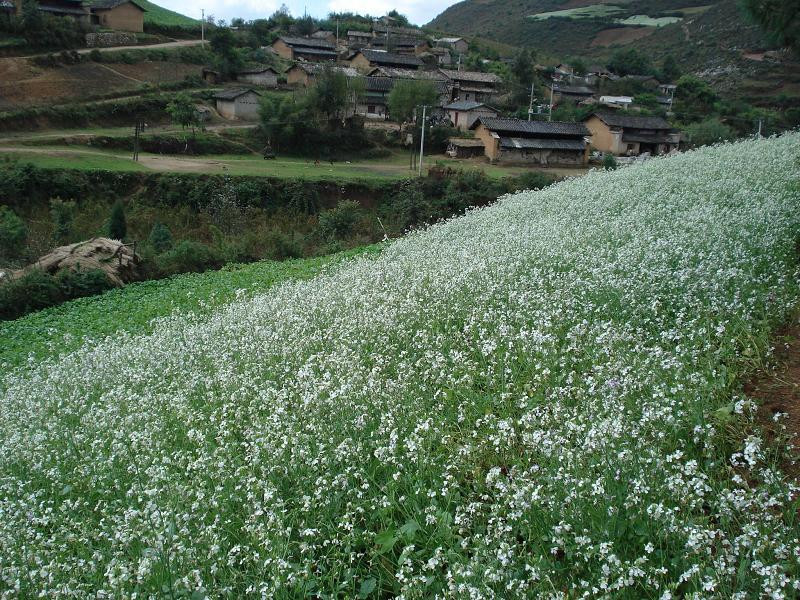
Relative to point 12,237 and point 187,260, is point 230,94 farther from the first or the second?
point 187,260

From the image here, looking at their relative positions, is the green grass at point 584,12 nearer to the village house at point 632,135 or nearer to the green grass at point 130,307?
the village house at point 632,135

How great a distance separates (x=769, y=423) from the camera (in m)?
4.30

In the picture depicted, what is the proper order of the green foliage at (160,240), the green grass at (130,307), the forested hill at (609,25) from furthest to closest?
the forested hill at (609,25)
the green foliage at (160,240)
the green grass at (130,307)

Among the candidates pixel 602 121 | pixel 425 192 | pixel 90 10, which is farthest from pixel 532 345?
pixel 90 10

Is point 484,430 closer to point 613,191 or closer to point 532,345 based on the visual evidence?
point 532,345

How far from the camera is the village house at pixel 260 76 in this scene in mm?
55000

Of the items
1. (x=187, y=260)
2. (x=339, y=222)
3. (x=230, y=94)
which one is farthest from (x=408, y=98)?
(x=187, y=260)

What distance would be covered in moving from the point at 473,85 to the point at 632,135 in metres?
17.4

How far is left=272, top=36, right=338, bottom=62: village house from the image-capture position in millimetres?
67812

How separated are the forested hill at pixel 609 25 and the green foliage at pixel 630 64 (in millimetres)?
5517

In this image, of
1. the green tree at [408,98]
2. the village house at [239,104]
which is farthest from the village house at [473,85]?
the village house at [239,104]

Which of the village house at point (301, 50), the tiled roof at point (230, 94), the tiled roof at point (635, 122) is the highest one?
the village house at point (301, 50)

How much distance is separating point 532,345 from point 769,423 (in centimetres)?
196

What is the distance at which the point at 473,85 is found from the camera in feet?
201
